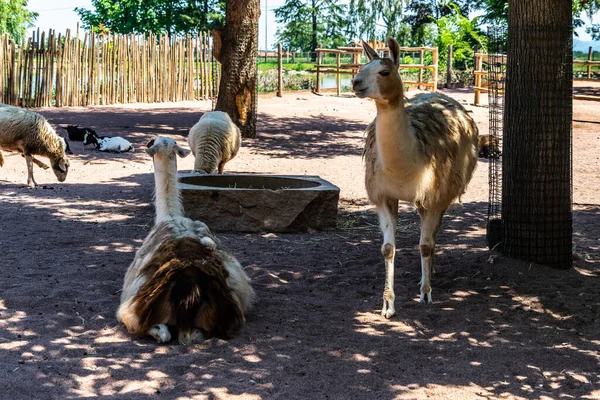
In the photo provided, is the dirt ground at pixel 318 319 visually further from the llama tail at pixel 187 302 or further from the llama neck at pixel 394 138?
the llama neck at pixel 394 138

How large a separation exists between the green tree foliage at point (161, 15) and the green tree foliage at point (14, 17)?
5428mm

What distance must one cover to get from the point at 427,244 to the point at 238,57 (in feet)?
37.7

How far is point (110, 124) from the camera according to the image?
63.8ft

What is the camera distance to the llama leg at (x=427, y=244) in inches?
247

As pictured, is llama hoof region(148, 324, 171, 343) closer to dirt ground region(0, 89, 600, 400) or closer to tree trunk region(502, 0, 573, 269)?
dirt ground region(0, 89, 600, 400)

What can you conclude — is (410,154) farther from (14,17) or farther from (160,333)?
(14,17)

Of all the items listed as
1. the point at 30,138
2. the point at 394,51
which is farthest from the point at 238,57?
the point at 394,51

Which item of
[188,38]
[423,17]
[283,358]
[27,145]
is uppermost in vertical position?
[423,17]

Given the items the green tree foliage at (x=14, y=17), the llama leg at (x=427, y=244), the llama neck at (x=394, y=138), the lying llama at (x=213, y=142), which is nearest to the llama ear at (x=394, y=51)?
the llama neck at (x=394, y=138)

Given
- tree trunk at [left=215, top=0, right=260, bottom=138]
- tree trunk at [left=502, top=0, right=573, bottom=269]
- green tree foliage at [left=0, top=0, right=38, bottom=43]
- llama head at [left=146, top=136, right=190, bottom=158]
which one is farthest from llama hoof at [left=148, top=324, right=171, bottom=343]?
green tree foliage at [left=0, top=0, right=38, bottom=43]

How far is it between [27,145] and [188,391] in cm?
935

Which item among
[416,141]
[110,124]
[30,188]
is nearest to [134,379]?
[416,141]

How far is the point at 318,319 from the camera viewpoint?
5.77m

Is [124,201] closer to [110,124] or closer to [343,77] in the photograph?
[110,124]
